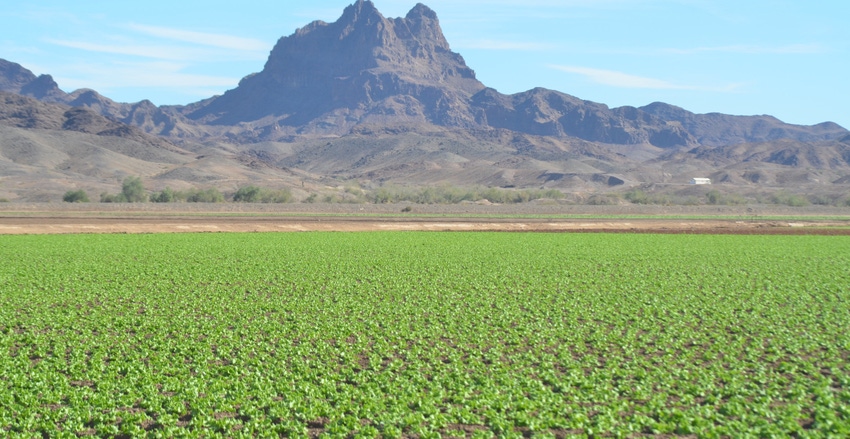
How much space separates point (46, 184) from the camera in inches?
5005

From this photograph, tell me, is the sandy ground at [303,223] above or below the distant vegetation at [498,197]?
below

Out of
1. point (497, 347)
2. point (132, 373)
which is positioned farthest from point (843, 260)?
point (132, 373)

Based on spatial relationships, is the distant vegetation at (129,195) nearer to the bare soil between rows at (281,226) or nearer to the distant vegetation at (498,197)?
the distant vegetation at (498,197)

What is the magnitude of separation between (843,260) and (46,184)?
12379cm

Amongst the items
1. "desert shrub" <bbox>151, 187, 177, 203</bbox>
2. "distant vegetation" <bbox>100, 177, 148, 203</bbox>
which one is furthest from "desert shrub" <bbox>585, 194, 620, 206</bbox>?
"distant vegetation" <bbox>100, 177, 148, 203</bbox>

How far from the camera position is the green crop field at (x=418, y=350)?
11789 millimetres

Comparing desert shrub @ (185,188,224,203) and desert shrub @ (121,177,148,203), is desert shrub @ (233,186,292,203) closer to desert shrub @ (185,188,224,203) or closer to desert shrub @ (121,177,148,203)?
desert shrub @ (185,188,224,203)

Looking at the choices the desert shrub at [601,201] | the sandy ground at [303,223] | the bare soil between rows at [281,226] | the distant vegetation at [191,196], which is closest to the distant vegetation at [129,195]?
the distant vegetation at [191,196]

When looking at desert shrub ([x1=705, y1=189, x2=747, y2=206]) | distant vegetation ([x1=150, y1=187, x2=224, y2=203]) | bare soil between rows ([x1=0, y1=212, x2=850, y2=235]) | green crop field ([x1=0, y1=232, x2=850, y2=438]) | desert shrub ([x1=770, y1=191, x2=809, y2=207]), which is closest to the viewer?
green crop field ([x1=0, y1=232, x2=850, y2=438])

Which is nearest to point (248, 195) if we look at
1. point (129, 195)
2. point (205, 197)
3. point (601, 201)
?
point (205, 197)

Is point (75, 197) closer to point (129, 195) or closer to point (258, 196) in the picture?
point (129, 195)

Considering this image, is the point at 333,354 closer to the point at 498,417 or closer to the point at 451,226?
the point at 498,417

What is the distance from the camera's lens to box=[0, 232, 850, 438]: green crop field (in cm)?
1179

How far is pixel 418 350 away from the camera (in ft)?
53.0
